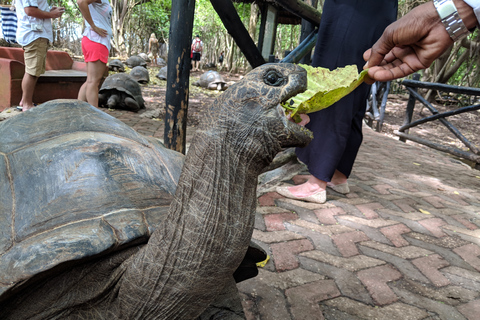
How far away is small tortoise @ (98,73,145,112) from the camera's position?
660 centimetres

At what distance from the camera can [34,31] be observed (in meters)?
4.29

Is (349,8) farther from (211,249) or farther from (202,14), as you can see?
(202,14)

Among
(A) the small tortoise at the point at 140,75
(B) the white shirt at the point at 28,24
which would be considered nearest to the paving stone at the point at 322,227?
(B) the white shirt at the point at 28,24

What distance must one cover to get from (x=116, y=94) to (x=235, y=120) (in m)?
6.38

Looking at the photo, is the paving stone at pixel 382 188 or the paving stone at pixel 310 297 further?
the paving stone at pixel 382 188

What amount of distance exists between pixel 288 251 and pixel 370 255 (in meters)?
0.56

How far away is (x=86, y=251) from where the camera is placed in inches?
39.2

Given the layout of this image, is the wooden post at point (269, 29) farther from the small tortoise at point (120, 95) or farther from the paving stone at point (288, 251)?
the paving stone at point (288, 251)

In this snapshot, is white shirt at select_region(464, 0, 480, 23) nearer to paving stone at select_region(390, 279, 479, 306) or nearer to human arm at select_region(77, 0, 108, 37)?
paving stone at select_region(390, 279, 479, 306)

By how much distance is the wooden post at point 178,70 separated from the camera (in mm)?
A: 2309

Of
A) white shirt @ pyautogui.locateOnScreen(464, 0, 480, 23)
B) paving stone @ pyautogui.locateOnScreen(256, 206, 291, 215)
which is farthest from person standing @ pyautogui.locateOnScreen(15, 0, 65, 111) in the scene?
white shirt @ pyautogui.locateOnScreen(464, 0, 480, 23)

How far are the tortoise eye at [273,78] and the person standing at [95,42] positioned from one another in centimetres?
329

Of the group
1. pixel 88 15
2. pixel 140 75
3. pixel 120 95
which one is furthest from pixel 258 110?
pixel 140 75

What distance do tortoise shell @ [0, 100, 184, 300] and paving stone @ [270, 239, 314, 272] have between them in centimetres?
93
